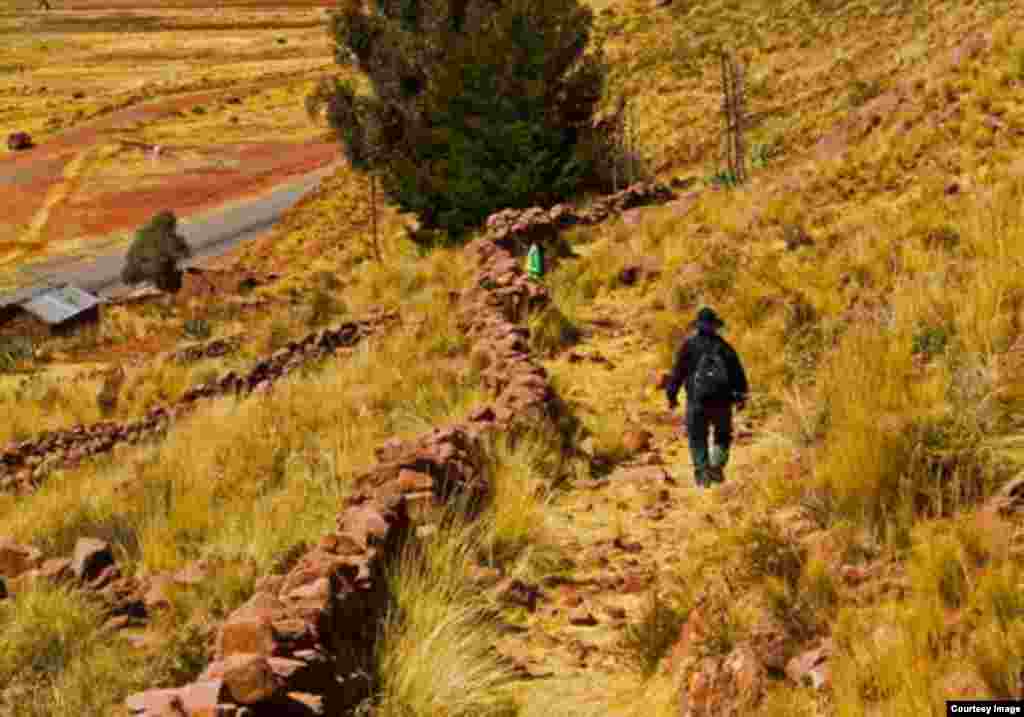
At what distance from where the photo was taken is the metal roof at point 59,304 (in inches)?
1140

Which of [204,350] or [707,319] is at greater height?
[707,319]

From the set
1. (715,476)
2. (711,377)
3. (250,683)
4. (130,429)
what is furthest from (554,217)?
(250,683)

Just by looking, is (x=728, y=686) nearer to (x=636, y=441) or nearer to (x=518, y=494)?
(x=518, y=494)

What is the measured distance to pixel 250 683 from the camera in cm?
438

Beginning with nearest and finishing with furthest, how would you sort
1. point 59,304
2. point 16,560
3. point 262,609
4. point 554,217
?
point 262,609
point 16,560
point 554,217
point 59,304

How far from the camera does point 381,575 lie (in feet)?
20.2

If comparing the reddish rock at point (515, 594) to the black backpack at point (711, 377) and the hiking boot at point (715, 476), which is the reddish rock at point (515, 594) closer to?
the hiking boot at point (715, 476)

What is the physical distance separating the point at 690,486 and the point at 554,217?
13718mm

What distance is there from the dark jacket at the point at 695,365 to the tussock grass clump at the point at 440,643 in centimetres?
285

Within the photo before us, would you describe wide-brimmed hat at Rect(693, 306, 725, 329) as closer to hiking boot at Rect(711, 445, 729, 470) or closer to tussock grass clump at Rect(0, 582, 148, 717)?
hiking boot at Rect(711, 445, 729, 470)

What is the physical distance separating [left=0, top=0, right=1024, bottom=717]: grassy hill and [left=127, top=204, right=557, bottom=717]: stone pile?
21cm

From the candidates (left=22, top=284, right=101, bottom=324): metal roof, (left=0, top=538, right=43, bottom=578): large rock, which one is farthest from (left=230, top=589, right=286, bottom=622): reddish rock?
(left=22, top=284, right=101, bottom=324): metal roof

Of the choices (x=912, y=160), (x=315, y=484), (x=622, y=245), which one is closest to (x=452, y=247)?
(x=622, y=245)

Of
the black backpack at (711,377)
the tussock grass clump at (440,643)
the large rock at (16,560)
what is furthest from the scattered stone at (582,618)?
the large rock at (16,560)
